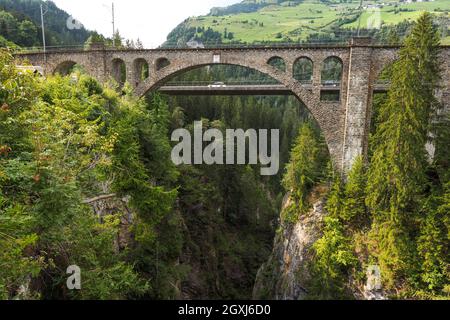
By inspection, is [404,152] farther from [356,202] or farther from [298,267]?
[298,267]

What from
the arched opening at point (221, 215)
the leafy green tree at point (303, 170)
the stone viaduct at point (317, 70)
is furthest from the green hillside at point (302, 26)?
the leafy green tree at point (303, 170)

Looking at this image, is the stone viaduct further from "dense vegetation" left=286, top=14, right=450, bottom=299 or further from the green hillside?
the green hillside

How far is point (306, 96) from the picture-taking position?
30.2 metres

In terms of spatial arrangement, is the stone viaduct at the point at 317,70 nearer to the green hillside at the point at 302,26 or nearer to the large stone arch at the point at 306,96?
the large stone arch at the point at 306,96

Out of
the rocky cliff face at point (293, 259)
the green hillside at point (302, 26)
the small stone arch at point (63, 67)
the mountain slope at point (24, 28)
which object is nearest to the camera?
the rocky cliff face at point (293, 259)

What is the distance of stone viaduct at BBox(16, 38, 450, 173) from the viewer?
Answer: 27078mm

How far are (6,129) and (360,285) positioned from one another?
21.5 m

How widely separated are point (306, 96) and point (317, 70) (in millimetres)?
2411

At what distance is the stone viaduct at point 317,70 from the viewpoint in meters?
27.1

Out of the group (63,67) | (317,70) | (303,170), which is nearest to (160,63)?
(63,67)
